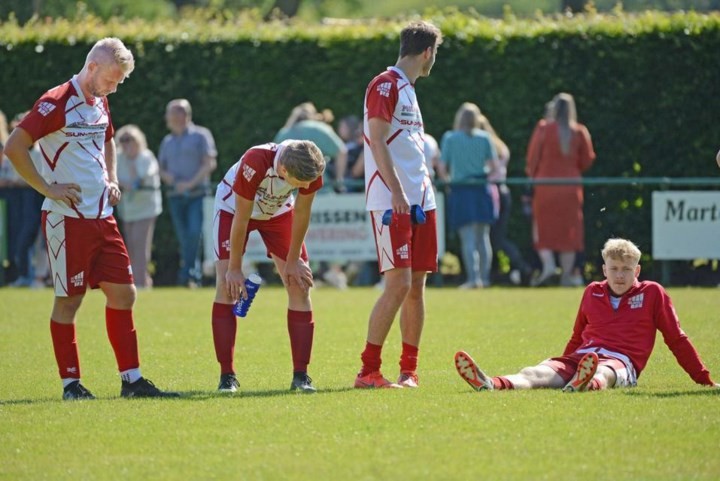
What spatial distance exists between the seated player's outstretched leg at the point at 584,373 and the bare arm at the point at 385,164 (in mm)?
1471

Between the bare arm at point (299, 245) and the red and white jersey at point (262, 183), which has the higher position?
the red and white jersey at point (262, 183)

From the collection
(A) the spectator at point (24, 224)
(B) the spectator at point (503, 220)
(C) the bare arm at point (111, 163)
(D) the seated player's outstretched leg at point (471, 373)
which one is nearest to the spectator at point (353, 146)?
(B) the spectator at point (503, 220)

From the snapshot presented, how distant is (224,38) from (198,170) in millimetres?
2623

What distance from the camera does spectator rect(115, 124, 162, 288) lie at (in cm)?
1847

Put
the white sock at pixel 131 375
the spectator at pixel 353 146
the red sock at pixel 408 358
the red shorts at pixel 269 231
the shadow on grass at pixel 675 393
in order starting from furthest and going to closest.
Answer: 1. the spectator at pixel 353 146
2. the red sock at pixel 408 358
3. the red shorts at pixel 269 231
4. the white sock at pixel 131 375
5. the shadow on grass at pixel 675 393

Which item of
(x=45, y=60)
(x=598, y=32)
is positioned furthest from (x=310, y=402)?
(x=45, y=60)

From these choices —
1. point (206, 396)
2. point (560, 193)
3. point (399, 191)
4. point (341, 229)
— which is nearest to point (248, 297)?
point (206, 396)

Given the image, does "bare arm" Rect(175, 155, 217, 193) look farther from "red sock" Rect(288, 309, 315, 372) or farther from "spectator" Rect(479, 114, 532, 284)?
"red sock" Rect(288, 309, 315, 372)

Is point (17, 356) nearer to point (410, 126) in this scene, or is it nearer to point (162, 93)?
point (410, 126)

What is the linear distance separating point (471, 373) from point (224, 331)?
1.66 metres

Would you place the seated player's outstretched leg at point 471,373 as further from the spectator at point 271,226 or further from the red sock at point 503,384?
the spectator at point 271,226

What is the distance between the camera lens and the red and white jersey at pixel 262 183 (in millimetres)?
8500

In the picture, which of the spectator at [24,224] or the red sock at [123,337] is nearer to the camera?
the red sock at [123,337]

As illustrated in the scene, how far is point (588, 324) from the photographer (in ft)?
29.9
